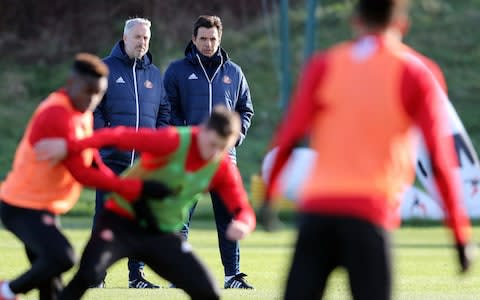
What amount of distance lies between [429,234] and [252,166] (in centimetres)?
1343

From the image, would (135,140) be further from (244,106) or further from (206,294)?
(244,106)

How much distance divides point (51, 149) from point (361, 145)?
8.44ft

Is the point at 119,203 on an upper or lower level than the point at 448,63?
upper

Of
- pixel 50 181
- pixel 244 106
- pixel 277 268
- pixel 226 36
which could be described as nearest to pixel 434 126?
pixel 50 181

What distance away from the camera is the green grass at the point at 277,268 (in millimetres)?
12352

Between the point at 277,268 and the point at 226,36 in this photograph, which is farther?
the point at 226,36

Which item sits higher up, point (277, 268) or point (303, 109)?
point (303, 109)

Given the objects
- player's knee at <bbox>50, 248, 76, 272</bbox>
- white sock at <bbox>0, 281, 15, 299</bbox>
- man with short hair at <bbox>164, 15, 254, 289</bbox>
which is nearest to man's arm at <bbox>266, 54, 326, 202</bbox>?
player's knee at <bbox>50, 248, 76, 272</bbox>

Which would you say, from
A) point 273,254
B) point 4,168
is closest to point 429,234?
point 273,254

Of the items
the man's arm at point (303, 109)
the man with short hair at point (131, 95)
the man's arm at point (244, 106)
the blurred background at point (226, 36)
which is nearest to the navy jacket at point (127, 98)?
the man with short hair at point (131, 95)

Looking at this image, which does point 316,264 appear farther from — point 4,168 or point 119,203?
point 4,168

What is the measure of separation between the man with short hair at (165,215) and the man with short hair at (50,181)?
6.8 inches

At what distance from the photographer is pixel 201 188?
8625 millimetres

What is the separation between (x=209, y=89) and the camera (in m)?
12.9
